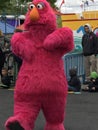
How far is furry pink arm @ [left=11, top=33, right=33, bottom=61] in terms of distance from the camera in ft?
17.3

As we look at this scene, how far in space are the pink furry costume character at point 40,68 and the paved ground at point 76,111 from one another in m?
1.56

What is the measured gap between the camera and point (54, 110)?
17.6 ft

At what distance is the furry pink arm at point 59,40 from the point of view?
5219 millimetres

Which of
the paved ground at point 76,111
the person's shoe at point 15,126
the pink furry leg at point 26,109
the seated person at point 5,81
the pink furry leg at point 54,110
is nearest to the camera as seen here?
the person's shoe at point 15,126

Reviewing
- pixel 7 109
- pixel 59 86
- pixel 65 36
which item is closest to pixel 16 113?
pixel 59 86

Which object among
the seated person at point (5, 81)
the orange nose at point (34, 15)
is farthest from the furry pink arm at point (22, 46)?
the seated person at point (5, 81)

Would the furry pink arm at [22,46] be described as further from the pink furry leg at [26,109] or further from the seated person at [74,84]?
the seated person at [74,84]

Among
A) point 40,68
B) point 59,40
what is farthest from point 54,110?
point 59,40

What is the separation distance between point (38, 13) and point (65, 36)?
1.40 feet

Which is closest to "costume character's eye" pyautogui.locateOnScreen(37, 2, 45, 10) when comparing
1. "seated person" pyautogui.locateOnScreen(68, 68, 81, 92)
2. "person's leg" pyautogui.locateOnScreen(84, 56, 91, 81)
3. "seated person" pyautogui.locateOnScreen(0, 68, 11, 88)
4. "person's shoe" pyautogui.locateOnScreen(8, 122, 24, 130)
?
"person's shoe" pyautogui.locateOnScreen(8, 122, 24, 130)

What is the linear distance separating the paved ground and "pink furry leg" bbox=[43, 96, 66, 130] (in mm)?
1297

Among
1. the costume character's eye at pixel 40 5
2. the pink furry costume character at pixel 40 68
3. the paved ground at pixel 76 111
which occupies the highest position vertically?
the costume character's eye at pixel 40 5

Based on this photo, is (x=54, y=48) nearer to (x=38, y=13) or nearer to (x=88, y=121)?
(x=38, y=13)

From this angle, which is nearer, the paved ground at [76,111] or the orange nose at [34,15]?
the orange nose at [34,15]
